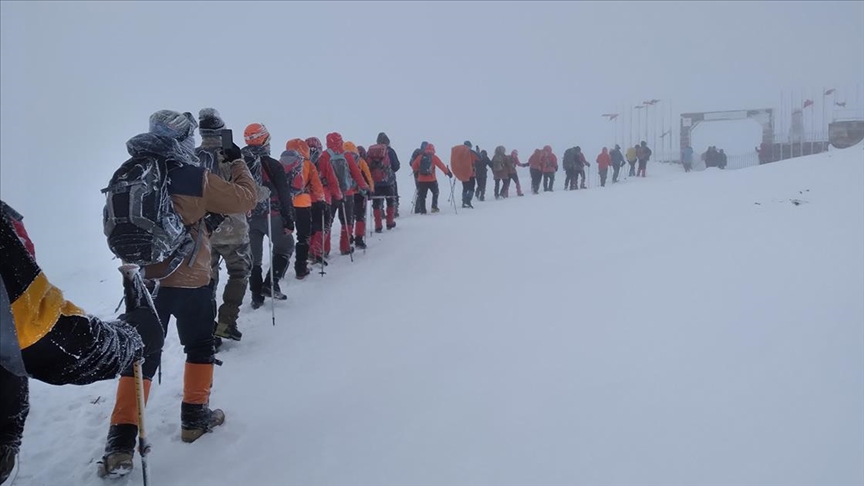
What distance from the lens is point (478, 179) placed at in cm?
1842

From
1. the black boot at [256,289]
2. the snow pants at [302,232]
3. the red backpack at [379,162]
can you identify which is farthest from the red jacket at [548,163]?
the black boot at [256,289]

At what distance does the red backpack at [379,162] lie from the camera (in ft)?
37.2

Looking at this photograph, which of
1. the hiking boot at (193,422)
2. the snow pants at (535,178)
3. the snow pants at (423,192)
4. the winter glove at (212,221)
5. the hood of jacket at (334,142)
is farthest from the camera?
the snow pants at (535,178)

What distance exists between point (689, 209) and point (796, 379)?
690 cm

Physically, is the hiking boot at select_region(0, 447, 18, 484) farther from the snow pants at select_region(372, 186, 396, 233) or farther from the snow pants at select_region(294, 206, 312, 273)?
the snow pants at select_region(372, 186, 396, 233)

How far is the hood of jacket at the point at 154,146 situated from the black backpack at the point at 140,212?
1.1 inches

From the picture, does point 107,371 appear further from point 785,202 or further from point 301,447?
point 785,202

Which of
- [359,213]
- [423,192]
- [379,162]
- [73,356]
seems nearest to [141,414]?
[73,356]

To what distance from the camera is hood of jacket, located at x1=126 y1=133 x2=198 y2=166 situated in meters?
3.02

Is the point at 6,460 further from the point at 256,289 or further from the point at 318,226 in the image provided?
the point at 318,226

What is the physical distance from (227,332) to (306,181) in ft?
8.42

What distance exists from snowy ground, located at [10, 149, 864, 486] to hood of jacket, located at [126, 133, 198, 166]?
5.54 ft

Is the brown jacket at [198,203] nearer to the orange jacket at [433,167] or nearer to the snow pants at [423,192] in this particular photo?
the orange jacket at [433,167]

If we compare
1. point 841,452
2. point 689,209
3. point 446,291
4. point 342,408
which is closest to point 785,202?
point 689,209
